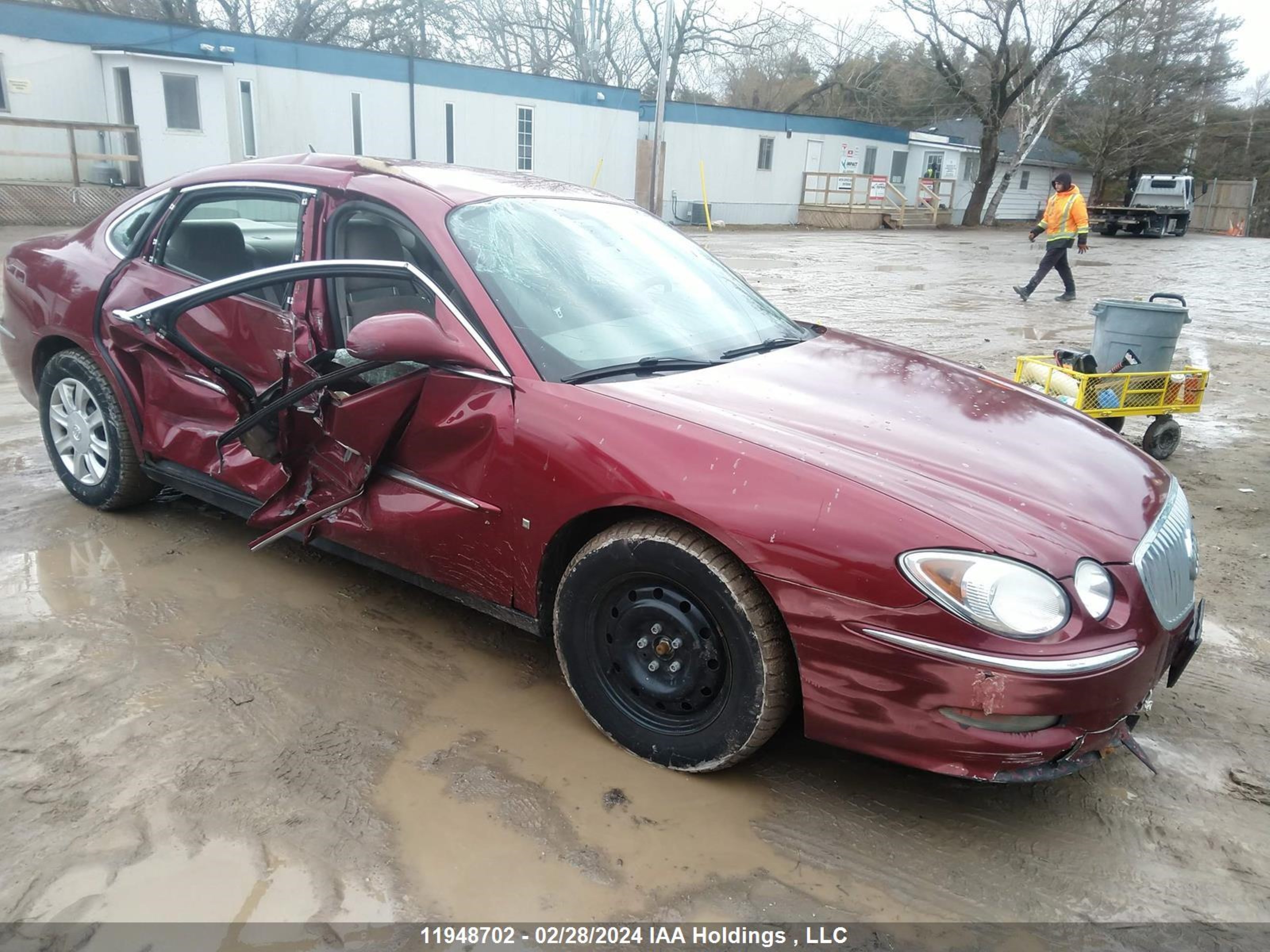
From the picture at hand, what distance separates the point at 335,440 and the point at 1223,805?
302cm

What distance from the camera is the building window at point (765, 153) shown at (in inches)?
1336

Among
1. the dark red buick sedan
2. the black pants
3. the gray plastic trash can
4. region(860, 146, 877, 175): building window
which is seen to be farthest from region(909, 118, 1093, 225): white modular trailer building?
the dark red buick sedan

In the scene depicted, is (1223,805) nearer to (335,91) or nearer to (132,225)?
(132,225)

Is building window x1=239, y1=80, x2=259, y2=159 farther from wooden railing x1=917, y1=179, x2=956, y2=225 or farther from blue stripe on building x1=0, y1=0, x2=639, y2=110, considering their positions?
wooden railing x1=917, y1=179, x2=956, y2=225

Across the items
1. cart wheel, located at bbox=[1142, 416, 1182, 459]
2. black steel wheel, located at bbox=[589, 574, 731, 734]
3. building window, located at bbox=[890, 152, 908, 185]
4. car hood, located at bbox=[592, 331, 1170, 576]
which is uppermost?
building window, located at bbox=[890, 152, 908, 185]

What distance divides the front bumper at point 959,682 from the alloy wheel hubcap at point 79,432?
343cm

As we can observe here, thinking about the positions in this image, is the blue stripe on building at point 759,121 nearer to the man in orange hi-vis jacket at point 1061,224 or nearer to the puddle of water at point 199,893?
the man in orange hi-vis jacket at point 1061,224

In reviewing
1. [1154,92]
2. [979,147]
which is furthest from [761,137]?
[1154,92]

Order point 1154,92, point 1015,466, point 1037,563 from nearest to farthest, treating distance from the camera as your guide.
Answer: point 1037,563
point 1015,466
point 1154,92

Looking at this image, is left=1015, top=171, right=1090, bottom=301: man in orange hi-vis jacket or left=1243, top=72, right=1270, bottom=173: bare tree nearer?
left=1015, top=171, right=1090, bottom=301: man in orange hi-vis jacket

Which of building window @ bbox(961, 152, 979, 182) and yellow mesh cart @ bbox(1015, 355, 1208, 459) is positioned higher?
building window @ bbox(961, 152, 979, 182)

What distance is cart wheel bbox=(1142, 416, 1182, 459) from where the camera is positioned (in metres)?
5.93

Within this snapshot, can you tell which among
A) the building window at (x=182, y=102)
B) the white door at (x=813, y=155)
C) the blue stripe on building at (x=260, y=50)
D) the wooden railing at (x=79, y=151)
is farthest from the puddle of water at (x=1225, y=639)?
the white door at (x=813, y=155)

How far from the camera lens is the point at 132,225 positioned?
13.3 feet
